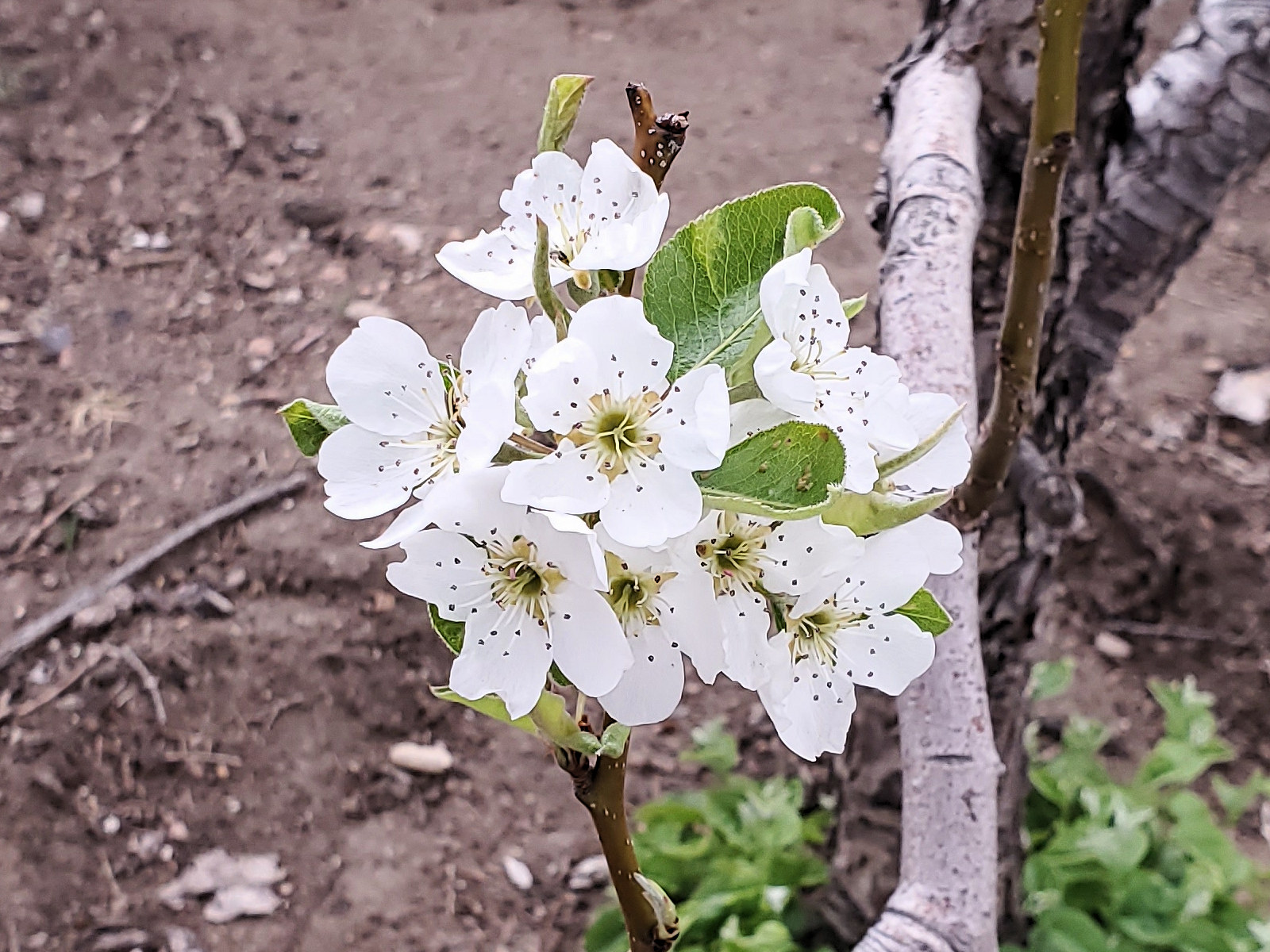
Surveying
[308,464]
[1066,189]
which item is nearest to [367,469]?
[1066,189]

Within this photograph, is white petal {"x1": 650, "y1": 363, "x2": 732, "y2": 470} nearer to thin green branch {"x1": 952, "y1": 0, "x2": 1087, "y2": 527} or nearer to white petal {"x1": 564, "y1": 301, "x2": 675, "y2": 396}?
white petal {"x1": 564, "y1": 301, "x2": 675, "y2": 396}

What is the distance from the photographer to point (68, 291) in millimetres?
2580

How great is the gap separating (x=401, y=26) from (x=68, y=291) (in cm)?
140

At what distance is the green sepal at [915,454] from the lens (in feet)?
1.61

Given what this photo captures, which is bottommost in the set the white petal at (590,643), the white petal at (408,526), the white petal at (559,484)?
the white petal at (590,643)

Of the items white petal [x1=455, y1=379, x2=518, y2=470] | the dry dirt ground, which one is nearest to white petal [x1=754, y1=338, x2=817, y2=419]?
white petal [x1=455, y1=379, x2=518, y2=470]

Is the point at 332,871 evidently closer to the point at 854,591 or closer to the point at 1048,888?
the point at 1048,888

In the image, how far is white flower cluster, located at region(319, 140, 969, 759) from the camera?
0.45m

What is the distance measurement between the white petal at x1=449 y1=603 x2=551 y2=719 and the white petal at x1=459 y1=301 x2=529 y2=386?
0.10 m

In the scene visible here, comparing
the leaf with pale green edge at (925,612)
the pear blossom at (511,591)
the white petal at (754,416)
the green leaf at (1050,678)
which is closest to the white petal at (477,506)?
the pear blossom at (511,591)

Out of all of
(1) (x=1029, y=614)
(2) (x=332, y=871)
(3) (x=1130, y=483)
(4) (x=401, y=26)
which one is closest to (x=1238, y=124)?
(1) (x=1029, y=614)

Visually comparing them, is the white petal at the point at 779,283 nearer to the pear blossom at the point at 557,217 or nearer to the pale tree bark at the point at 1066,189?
the pear blossom at the point at 557,217

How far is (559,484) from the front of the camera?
438 millimetres

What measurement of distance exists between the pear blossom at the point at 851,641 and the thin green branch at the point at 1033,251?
15.3 inches
